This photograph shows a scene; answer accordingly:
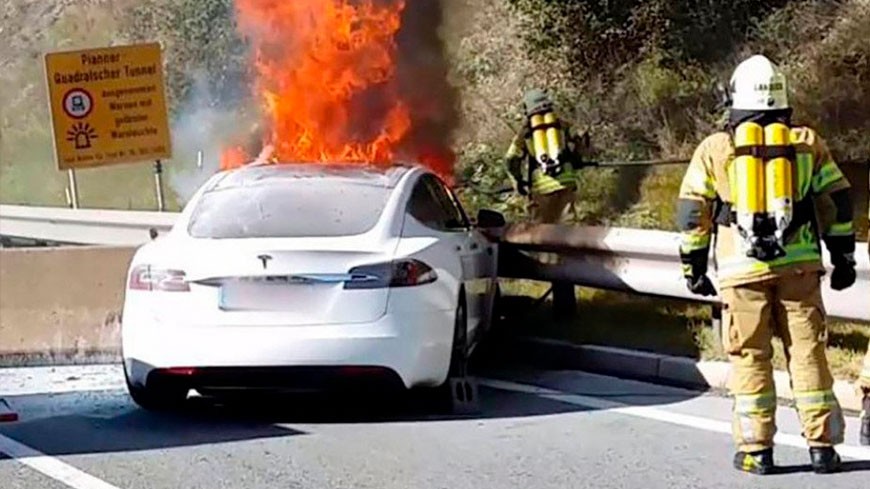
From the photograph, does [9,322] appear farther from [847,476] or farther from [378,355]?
[847,476]

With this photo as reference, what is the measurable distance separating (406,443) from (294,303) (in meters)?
0.91

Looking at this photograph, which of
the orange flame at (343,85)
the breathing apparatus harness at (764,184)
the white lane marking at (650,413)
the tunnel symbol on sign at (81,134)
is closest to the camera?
the breathing apparatus harness at (764,184)

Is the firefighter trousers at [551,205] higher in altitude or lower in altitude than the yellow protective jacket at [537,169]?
lower

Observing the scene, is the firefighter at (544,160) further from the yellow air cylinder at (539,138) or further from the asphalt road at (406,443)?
the asphalt road at (406,443)

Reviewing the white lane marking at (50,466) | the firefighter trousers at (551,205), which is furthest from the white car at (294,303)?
the firefighter trousers at (551,205)

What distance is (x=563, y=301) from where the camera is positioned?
33.0 ft

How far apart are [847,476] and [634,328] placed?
349cm

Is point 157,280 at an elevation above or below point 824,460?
above

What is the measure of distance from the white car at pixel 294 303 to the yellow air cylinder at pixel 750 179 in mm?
1994

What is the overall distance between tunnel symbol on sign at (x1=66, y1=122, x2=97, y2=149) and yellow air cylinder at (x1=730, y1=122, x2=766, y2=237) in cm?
913

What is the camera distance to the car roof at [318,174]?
854cm

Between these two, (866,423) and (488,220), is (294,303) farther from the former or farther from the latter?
(866,423)

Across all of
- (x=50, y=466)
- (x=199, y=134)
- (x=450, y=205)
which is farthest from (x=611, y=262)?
(x=199, y=134)

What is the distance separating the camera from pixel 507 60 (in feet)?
68.7
